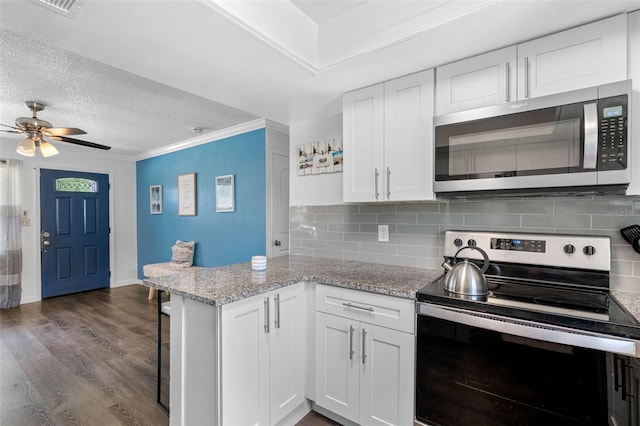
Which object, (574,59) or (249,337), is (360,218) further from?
(574,59)

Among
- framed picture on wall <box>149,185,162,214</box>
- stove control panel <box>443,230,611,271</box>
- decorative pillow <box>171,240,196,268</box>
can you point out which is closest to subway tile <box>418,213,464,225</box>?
stove control panel <box>443,230,611,271</box>

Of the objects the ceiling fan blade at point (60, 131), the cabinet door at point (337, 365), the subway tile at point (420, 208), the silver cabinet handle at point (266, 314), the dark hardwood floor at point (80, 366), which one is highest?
the ceiling fan blade at point (60, 131)

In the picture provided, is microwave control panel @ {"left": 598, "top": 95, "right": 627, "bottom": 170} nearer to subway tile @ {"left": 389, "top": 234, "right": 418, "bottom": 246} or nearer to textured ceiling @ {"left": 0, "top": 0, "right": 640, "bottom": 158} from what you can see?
textured ceiling @ {"left": 0, "top": 0, "right": 640, "bottom": 158}

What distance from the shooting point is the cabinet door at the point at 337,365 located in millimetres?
1694

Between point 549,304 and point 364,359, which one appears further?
point 364,359

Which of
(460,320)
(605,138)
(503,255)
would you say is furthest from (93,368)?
(605,138)

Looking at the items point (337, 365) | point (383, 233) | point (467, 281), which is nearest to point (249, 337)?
point (337, 365)

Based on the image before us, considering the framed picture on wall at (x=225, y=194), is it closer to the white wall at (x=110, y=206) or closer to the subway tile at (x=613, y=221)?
the white wall at (x=110, y=206)

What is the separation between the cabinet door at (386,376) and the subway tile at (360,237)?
2.65 feet

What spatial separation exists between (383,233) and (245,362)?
1.30 meters

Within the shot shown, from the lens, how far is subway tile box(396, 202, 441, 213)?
79.9 inches

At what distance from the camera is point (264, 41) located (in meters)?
1.50

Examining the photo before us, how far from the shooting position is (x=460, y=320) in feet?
4.38

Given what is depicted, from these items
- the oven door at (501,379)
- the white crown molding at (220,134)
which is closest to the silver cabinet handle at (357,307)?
the oven door at (501,379)
